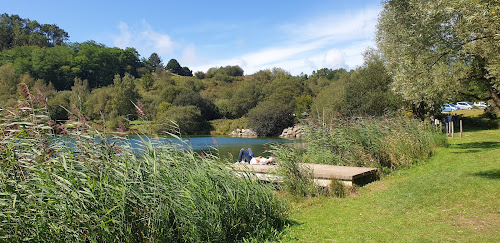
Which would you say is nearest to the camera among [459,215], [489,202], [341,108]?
[459,215]

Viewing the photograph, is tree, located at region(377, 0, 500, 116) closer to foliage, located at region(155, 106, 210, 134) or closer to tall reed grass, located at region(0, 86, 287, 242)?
tall reed grass, located at region(0, 86, 287, 242)

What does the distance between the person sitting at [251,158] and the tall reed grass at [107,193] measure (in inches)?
244

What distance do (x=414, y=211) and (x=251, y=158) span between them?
6902 mm

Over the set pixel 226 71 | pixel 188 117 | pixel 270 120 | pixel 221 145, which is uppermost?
pixel 226 71

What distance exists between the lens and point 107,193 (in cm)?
388

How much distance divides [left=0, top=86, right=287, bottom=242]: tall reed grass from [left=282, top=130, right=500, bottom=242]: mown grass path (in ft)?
3.83

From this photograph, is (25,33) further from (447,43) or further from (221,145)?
(447,43)

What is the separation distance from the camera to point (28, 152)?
4.11 metres

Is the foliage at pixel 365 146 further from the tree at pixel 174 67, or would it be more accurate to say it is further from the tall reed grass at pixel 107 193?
the tree at pixel 174 67

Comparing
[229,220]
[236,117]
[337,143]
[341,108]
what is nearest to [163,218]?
[229,220]

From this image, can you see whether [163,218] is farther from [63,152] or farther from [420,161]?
[420,161]

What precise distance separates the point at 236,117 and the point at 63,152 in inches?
2385

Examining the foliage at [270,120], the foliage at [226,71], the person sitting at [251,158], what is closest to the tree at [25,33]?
the foliage at [226,71]

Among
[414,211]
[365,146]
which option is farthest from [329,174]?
[365,146]
